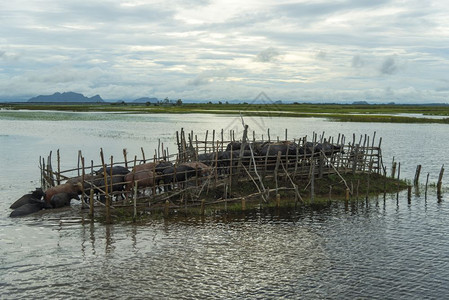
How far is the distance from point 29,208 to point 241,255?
36.0ft

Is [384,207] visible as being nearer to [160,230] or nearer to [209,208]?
[209,208]

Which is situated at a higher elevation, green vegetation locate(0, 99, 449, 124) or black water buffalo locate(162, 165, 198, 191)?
green vegetation locate(0, 99, 449, 124)

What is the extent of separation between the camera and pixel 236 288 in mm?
12867

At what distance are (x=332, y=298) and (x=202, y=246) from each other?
5565mm

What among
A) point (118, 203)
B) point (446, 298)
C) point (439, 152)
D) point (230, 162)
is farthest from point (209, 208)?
point (439, 152)

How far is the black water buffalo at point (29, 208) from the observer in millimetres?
19969

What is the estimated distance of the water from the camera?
1281 centimetres

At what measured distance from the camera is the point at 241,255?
15.4 metres

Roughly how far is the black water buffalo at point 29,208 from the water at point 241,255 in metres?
0.50

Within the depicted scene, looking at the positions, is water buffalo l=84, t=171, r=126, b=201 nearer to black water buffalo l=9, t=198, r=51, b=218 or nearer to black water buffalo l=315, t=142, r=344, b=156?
black water buffalo l=9, t=198, r=51, b=218

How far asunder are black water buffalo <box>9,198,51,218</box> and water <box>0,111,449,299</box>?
1.64 ft

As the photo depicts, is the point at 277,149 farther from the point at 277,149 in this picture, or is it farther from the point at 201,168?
the point at 201,168

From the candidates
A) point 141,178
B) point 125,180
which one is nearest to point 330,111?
point 141,178

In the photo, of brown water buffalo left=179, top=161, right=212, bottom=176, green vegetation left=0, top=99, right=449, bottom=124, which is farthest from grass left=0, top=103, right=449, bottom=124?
brown water buffalo left=179, top=161, right=212, bottom=176
